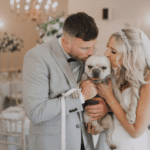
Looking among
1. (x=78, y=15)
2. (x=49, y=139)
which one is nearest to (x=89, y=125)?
(x=49, y=139)

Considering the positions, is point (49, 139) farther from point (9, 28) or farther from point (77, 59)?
point (9, 28)

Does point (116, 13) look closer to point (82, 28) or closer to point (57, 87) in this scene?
point (82, 28)

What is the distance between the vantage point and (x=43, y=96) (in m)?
1.31

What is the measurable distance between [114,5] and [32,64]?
14.9 ft

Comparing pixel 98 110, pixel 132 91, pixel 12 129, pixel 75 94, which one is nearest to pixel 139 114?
pixel 132 91

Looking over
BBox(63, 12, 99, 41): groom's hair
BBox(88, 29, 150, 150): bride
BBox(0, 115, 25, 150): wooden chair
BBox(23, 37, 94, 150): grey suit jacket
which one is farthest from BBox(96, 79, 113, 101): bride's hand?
BBox(0, 115, 25, 150): wooden chair

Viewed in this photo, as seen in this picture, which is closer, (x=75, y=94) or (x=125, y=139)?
(x=75, y=94)

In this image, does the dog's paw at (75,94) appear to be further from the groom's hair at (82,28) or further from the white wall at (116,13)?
the white wall at (116,13)

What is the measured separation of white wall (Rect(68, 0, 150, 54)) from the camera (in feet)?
16.5

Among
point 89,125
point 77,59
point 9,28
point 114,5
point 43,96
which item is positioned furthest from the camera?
point 9,28

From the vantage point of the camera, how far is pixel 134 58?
139 cm

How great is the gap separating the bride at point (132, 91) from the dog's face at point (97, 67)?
0.49 feet

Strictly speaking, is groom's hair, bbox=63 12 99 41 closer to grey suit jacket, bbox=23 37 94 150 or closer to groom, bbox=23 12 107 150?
groom, bbox=23 12 107 150

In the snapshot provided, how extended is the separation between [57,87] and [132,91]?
0.57 metres
